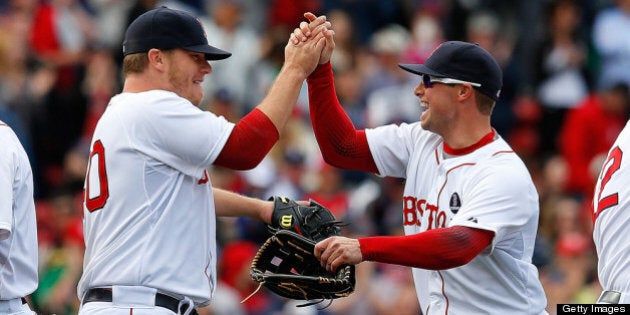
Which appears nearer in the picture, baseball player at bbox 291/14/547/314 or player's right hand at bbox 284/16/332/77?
baseball player at bbox 291/14/547/314

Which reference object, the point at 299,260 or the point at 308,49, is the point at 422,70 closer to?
the point at 308,49

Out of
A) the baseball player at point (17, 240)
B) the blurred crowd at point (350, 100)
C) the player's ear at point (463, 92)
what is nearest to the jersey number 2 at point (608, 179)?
the player's ear at point (463, 92)

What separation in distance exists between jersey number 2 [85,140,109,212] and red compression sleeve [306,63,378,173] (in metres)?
1.28

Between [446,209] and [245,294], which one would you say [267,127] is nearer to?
[446,209]

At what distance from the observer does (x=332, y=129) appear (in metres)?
7.05

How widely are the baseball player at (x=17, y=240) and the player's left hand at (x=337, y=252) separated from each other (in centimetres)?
147

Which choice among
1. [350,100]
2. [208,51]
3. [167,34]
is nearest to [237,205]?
[208,51]

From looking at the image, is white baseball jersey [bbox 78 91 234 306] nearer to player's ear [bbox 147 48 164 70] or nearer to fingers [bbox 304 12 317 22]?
player's ear [bbox 147 48 164 70]

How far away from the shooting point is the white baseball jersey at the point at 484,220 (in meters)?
6.51

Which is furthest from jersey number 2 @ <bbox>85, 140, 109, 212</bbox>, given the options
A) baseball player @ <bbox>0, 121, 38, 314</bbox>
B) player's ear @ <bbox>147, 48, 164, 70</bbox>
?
player's ear @ <bbox>147, 48, 164, 70</bbox>

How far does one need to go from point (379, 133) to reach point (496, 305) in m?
1.18

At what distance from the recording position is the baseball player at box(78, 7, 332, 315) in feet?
20.3

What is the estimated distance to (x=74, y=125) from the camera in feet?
42.3

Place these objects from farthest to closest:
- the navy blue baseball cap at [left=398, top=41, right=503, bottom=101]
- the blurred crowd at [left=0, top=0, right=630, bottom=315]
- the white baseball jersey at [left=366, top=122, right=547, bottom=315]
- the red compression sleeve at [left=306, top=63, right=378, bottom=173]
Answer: the blurred crowd at [left=0, top=0, right=630, bottom=315]
the red compression sleeve at [left=306, top=63, right=378, bottom=173]
the navy blue baseball cap at [left=398, top=41, right=503, bottom=101]
the white baseball jersey at [left=366, top=122, right=547, bottom=315]
